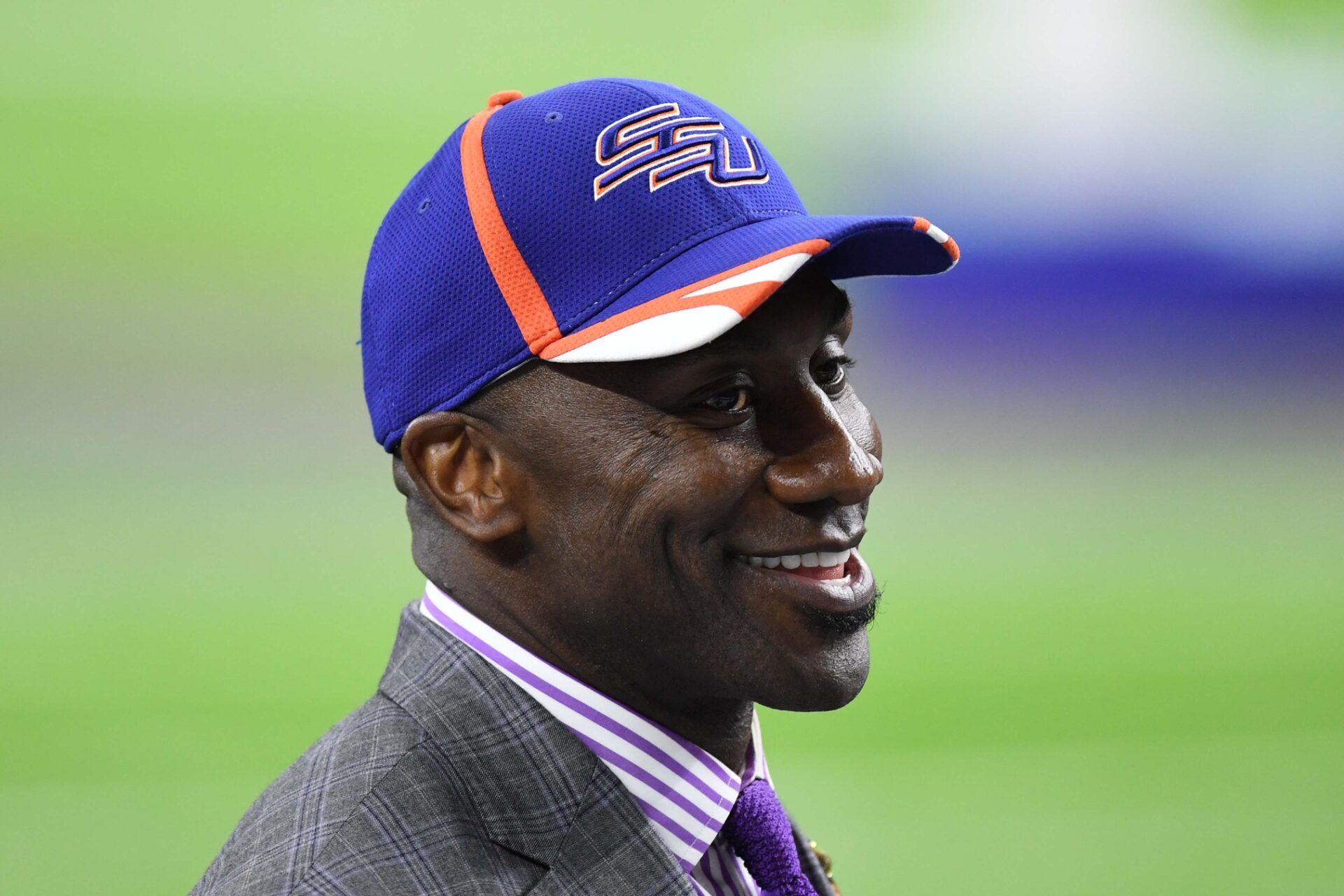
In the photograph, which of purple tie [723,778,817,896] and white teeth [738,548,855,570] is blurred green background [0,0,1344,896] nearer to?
purple tie [723,778,817,896]

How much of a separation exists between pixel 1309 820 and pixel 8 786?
248 cm

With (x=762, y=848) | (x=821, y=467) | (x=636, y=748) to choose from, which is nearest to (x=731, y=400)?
(x=821, y=467)

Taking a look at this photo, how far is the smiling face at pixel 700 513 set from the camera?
1.19 meters

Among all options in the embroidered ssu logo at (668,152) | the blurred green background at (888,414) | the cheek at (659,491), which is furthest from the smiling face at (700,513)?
the blurred green background at (888,414)

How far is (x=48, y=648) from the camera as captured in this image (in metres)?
2.44

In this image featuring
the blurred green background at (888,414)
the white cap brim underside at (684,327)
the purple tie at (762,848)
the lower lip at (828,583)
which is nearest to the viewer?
the white cap brim underside at (684,327)

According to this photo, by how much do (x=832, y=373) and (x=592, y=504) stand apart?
27 centimetres

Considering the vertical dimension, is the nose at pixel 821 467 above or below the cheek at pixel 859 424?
below

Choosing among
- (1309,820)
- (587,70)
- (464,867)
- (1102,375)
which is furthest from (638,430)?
(1309,820)

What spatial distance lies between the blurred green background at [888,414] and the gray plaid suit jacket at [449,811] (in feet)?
4.39

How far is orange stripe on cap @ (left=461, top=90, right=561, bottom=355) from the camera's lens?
3.90 ft

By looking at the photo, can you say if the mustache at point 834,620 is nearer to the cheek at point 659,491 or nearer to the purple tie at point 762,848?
the cheek at point 659,491

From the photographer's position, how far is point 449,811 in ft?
3.89

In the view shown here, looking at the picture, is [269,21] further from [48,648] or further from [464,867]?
[464,867]
